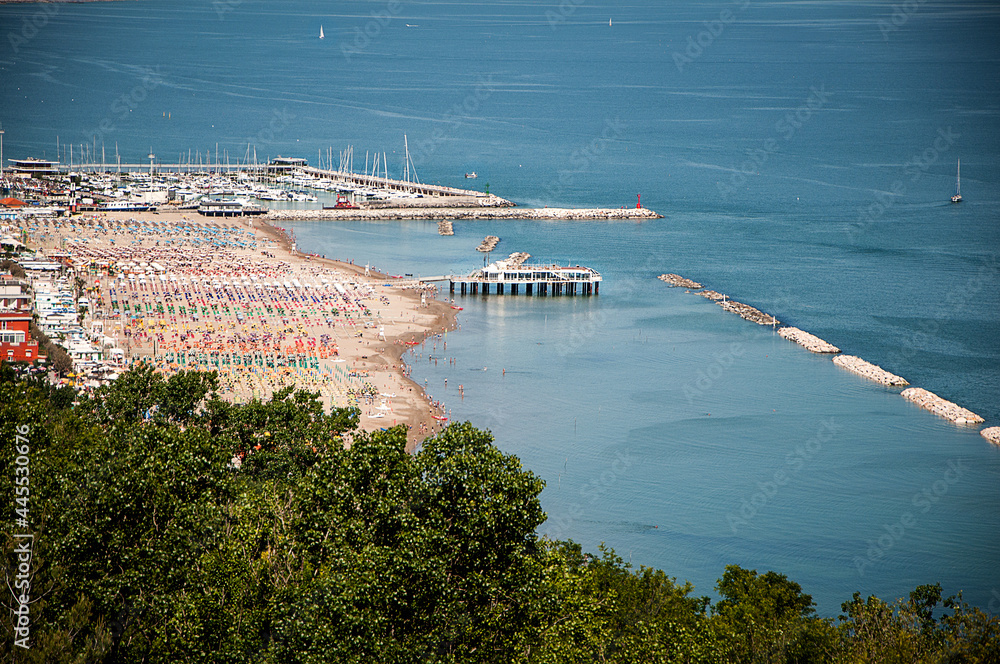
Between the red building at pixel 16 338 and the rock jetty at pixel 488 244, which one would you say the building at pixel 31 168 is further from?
the red building at pixel 16 338

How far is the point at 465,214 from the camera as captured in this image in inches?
3519

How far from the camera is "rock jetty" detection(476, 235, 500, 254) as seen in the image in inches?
2943

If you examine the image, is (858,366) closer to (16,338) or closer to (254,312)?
(254,312)

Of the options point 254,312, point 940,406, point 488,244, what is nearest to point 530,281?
point 488,244

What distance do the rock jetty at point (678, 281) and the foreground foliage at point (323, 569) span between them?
160 ft

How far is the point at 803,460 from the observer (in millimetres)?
39406

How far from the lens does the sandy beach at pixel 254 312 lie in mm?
43438

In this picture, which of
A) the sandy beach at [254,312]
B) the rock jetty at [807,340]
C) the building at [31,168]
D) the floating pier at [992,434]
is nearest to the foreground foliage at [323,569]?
the sandy beach at [254,312]

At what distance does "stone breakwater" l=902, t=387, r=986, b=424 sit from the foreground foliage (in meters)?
25.7

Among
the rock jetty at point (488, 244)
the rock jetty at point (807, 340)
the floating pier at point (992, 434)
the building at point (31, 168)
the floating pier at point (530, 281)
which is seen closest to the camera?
the floating pier at point (992, 434)

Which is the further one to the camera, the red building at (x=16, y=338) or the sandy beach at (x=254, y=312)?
the sandy beach at (x=254, y=312)

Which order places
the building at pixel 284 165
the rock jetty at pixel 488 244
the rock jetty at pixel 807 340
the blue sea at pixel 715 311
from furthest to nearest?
the building at pixel 284 165 → the rock jetty at pixel 488 244 → the rock jetty at pixel 807 340 → the blue sea at pixel 715 311

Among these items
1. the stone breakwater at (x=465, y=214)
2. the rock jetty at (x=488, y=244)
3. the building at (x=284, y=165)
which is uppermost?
the building at (x=284, y=165)

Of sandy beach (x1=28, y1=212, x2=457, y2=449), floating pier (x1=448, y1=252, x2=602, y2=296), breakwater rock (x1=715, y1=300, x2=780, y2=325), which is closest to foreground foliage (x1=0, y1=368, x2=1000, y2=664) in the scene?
sandy beach (x1=28, y1=212, x2=457, y2=449)
